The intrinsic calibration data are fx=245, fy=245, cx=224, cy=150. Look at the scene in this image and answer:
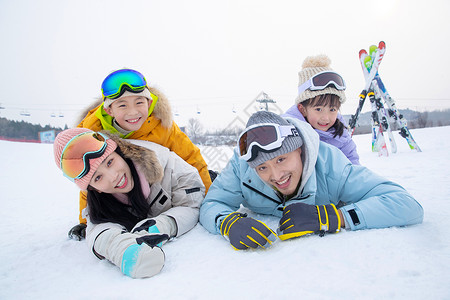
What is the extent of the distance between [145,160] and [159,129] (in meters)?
0.72

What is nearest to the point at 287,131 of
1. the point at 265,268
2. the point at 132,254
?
the point at 265,268

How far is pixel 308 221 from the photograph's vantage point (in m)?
1.36

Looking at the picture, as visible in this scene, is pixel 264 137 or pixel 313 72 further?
pixel 313 72

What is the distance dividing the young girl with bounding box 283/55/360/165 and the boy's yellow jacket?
108 centimetres

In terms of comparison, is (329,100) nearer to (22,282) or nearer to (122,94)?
(122,94)

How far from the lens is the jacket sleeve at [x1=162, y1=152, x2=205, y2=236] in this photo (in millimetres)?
1867

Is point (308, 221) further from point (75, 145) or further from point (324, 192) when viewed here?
point (75, 145)

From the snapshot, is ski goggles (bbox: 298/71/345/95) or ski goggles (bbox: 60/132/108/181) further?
ski goggles (bbox: 298/71/345/95)

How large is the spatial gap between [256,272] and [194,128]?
25.8 meters

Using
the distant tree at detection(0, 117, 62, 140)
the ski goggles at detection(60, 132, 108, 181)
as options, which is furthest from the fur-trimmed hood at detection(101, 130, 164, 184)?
the distant tree at detection(0, 117, 62, 140)

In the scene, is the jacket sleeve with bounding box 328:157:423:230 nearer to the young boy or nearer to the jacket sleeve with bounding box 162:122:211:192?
the jacket sleeve with bounding box 162:122:211:192

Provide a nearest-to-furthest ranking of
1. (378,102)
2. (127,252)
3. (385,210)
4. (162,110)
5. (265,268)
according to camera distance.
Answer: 1. (265,268)
2. (127,252)
3. (385,210)
4. (162,110)
5. (378,102)

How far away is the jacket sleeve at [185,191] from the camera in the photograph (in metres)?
1.87

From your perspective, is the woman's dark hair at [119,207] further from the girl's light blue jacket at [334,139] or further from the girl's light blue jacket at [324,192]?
the girl's light blue jacket at [334,139]
